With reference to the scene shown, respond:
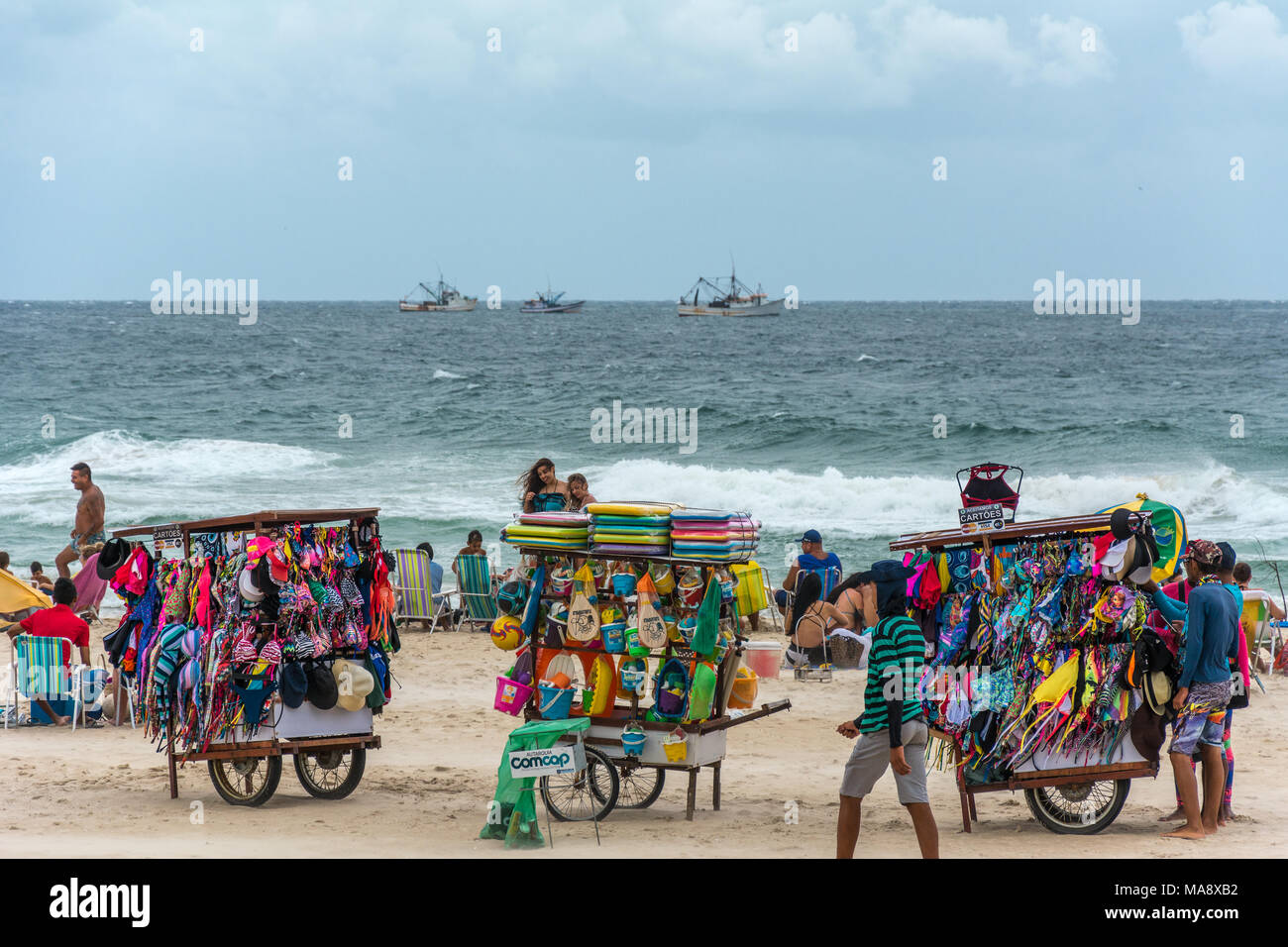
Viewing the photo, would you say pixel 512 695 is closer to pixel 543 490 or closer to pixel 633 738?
pixel 633 738

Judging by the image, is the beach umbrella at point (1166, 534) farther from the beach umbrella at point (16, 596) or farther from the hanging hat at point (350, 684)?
the beach umbrella at point (16, 596)

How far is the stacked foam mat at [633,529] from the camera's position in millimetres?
7422

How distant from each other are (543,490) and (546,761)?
3.58 m

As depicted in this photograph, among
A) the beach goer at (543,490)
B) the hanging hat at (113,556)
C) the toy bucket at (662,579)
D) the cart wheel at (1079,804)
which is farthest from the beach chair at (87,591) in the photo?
the cart wheel at (1079,804)

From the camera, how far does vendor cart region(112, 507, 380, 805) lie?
765 centimetres

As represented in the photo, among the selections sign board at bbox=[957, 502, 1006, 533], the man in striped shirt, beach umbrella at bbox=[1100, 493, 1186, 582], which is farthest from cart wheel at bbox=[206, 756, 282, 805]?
beach umbrella at bbox=[1100, 493, 1186, 582]

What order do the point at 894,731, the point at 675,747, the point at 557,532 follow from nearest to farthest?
the point at 894,731
the point at 675,747
the point at 557,532

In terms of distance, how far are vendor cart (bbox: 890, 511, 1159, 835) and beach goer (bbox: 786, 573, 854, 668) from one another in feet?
14.2

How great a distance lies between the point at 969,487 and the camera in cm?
912

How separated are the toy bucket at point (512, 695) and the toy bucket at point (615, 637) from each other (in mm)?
625

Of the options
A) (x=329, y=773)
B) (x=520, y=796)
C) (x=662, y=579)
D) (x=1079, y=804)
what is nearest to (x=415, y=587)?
(x=329, y=773)

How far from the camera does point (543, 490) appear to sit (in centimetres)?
1014

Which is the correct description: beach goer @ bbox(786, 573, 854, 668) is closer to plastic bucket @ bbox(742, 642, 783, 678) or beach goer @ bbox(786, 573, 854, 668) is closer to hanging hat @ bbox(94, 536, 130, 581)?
plastic bucket @ bbox(742, 642, 783, 678)

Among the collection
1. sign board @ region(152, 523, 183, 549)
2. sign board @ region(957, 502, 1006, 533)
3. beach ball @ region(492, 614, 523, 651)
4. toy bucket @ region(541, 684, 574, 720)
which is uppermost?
sign board @ region(957, 502, 1006, 533)
